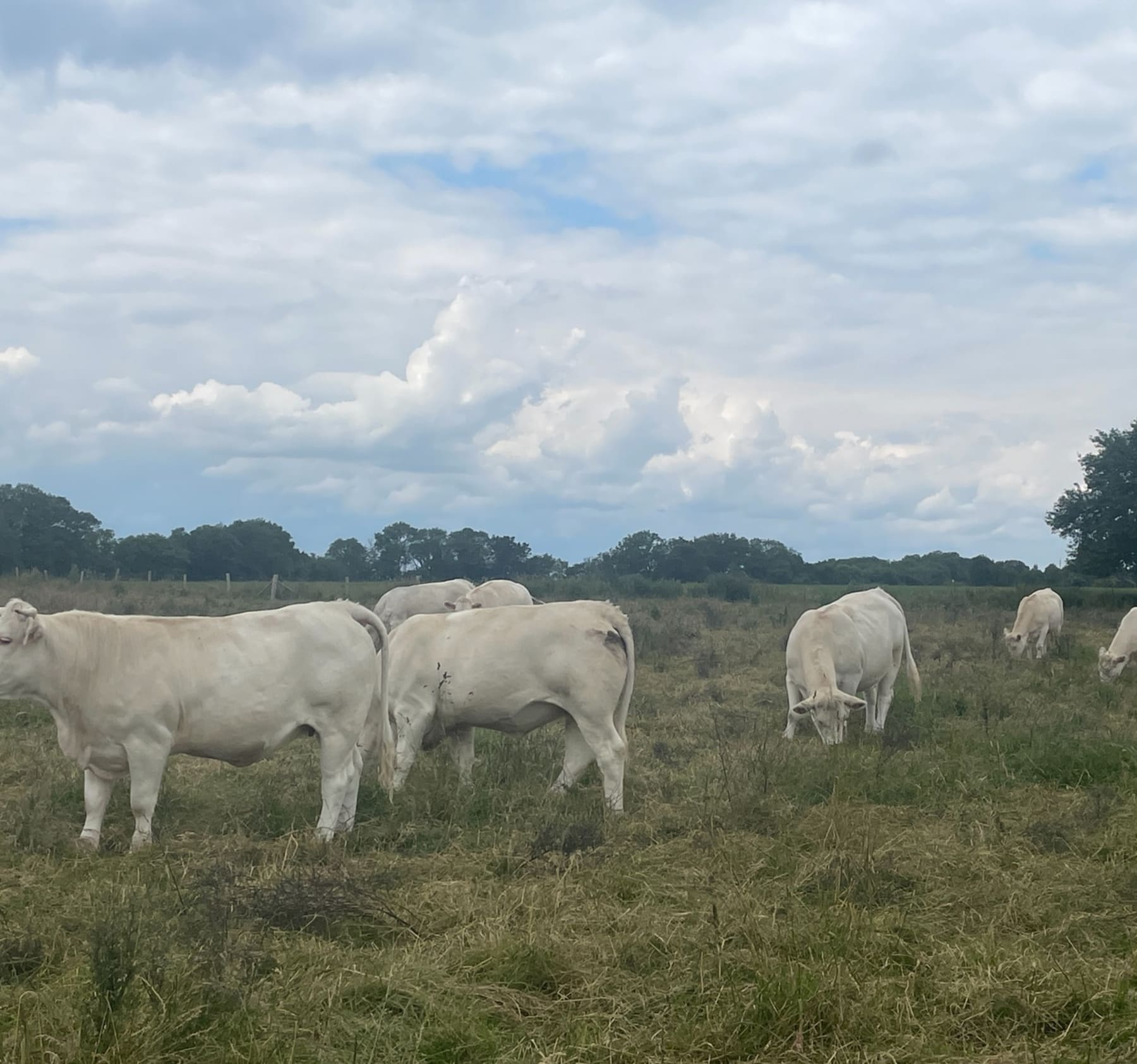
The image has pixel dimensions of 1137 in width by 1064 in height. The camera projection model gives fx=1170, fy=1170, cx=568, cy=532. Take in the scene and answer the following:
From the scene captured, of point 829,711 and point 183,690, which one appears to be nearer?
point 183,690

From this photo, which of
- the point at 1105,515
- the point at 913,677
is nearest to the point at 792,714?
the point at 913,677

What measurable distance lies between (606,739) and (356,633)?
7.07 ft

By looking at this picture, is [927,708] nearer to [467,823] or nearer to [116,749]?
[467,823]

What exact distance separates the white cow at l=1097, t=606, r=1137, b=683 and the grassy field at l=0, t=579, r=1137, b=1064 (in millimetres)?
8287

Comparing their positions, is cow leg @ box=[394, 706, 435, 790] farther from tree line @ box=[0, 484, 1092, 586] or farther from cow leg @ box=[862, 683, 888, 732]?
tree line @ box=[0, 484, 1092, 586]

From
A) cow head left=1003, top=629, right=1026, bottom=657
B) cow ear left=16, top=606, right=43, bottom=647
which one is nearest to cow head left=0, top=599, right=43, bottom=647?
cow ear left=16, top=606, right=43, bottom=647

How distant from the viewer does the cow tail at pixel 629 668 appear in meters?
9.55

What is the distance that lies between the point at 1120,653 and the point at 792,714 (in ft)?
31.7

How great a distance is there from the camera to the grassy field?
443 cm

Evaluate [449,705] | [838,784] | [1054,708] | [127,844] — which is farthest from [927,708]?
[127,844]

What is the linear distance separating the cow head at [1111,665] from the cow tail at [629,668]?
11.9 metres

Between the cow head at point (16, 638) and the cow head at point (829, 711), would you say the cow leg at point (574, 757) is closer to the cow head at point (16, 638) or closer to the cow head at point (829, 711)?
the cow head at point (829, 711)

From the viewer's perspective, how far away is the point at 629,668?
31.6 feet

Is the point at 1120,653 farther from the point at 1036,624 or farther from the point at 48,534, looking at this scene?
the point at 48,534
